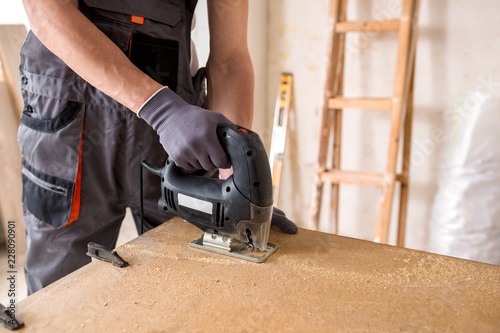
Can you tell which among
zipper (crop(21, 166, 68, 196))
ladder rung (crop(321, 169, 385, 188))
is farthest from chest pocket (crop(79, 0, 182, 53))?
ladder rung (crop(321, 169, 385, 188))

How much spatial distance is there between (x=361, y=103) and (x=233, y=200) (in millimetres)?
1350

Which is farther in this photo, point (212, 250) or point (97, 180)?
point (97, 180)

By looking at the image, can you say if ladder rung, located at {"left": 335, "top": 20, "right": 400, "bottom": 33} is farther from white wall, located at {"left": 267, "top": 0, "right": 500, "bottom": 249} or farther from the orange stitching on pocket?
the orange stitching on pocket

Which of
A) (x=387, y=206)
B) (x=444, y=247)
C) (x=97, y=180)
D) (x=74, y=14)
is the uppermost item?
(x=74, y=14)

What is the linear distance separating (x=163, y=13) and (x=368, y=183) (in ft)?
4.35

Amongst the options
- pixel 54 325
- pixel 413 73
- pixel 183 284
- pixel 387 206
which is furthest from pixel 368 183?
pixel 54 325

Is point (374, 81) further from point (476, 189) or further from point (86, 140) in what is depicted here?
point (86, 140)

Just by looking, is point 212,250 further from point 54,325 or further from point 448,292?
point 448,292

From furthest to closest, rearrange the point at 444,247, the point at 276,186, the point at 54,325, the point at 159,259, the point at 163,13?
the point at 276,186, the point at 444,247, the point at 163,13, the point at 159,259, the point at 54,325

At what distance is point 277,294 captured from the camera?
709 mm

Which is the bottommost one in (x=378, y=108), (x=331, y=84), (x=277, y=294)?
Result: (x=277, y=294)

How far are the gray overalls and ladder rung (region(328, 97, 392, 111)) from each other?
3.54 ft

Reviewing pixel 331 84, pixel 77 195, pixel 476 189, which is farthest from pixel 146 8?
pixel 476 189

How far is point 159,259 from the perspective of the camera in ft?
2.77
